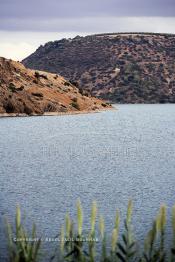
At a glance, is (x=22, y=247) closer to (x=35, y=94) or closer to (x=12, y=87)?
(x=12, y=87)

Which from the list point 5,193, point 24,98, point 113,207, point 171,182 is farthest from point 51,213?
point 24,98

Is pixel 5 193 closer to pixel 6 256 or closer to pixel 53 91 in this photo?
pixel 6 256

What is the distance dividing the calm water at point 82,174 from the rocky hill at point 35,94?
4569 cm

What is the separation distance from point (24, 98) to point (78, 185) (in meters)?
104

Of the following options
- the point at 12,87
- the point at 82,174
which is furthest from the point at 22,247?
the point at 12,87

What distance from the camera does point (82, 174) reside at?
52000 mm

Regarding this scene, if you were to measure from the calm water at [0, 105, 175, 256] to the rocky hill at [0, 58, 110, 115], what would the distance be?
150ft

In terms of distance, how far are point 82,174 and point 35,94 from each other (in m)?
103

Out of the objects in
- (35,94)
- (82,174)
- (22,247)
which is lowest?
(35,94)

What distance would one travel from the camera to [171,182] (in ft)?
154

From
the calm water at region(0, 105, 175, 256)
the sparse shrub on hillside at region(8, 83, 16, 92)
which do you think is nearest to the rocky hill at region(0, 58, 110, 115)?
the sparse shrub on hillside at region(8, 83, 16, 92)

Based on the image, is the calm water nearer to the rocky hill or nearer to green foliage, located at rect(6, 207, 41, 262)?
green foliage, located at rect(6, 207, 41, 262)

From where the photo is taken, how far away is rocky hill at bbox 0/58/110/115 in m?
146

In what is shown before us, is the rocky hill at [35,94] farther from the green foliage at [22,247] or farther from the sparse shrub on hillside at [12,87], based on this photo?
the green foliage at [22,247]
